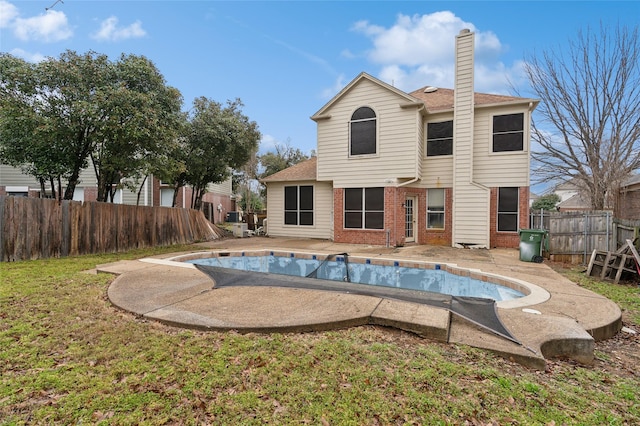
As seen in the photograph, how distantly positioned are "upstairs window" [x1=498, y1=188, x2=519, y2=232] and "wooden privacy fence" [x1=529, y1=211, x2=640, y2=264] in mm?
2218

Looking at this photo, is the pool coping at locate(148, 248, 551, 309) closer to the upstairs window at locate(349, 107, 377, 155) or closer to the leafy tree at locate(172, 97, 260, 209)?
the upstairs window at locate(349, 107, 377, 155)

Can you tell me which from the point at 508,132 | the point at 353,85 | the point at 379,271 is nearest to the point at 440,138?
the point at 508,132

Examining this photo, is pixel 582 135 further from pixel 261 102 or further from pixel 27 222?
pixel 27 222

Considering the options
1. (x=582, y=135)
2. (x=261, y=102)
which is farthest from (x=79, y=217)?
(x=582, y=135)

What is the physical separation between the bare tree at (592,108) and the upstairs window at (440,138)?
17.5ft

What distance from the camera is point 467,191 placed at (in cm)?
1155

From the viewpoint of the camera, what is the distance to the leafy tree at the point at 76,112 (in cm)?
897

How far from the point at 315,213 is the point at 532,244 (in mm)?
8260

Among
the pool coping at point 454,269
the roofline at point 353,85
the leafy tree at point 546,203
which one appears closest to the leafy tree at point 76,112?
the pool coping at point 454,269

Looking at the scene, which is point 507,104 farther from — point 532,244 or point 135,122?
point 135,122

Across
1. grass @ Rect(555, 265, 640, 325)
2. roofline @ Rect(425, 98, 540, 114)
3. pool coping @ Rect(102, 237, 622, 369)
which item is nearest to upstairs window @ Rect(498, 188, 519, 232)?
roofline @ Rect(425, 98, 540, 114)

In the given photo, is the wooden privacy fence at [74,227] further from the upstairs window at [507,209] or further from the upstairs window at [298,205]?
the upstairs window at [507,209]

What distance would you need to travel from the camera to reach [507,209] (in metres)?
11.5

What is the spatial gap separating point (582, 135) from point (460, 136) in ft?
21.5
